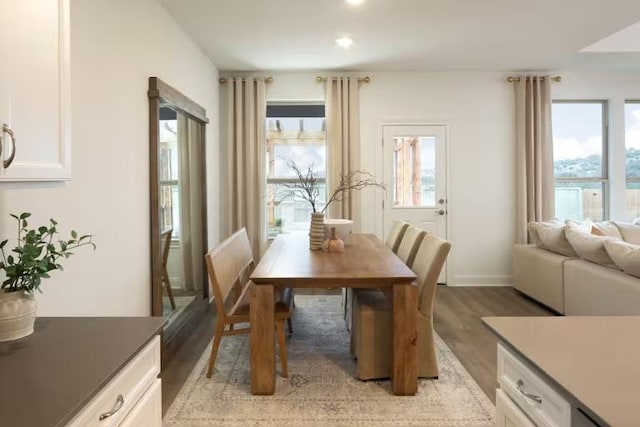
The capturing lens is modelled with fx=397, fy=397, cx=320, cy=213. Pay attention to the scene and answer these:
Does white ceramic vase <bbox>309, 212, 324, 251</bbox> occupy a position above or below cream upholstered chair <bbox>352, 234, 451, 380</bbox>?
above

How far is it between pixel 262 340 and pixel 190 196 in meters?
1.91

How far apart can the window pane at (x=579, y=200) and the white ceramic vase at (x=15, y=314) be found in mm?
5628

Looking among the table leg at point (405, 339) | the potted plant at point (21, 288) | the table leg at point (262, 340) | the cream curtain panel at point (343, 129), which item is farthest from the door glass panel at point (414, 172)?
the potted plant at point (21, 288)

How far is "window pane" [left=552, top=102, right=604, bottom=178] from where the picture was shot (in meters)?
5.17

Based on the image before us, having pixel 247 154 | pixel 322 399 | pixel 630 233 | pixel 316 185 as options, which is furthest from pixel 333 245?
pixel 630 233

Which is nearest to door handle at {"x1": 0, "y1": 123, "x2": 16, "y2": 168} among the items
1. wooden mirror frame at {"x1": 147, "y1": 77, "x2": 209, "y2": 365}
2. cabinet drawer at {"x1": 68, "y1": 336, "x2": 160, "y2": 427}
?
cabinet drawer at {"x1": 68, "y1": 336, "x2": 160, "y2": 427}

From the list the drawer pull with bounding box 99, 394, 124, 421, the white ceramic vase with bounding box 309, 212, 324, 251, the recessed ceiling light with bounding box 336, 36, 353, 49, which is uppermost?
the recessed ceiling light with bounding box 336, 36, 353, 49

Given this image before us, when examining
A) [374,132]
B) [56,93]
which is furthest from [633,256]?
[56,93]

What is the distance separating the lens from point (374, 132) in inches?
197

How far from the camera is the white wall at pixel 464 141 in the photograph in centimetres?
498

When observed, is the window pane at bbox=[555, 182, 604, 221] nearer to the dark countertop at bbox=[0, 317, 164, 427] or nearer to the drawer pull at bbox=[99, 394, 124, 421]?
the dark countertop at bbox=[0, 317, 164, 427]

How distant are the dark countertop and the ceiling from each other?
2.62 meters

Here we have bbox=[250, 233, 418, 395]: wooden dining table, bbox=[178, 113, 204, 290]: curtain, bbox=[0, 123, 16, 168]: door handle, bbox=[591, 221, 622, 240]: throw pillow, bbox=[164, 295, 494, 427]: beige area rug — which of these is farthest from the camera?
bbox=[591, 221, 622, 240]: throw pillow

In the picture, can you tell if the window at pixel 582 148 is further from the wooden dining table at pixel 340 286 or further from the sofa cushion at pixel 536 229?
the wooden dining table at pixel 340 286
